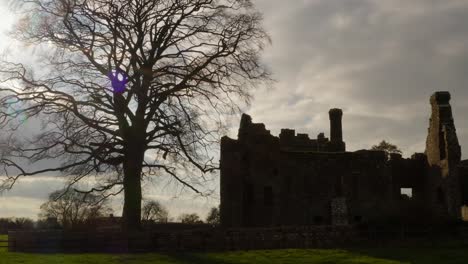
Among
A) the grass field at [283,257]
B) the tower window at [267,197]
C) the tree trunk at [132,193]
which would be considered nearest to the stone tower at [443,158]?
the tower window at [267,197]

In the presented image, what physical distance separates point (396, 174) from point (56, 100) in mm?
25541

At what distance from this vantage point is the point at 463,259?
19875 mm

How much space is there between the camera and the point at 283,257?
21906 mm

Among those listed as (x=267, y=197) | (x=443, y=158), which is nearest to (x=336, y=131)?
(x=443, y=158)

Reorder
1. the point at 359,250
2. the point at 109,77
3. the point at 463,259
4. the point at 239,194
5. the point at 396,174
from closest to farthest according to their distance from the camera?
1. the point at 463,259
2. the point at 359,250
3. the point at 109,77
4. the point at 239,194
5. the point at 396,174

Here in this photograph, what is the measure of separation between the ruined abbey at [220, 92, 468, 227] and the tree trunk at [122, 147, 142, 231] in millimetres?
11390

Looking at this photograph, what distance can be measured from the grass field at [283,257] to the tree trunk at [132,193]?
2.85m

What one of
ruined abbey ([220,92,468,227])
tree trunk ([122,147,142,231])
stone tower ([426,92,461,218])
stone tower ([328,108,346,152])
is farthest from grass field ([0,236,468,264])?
stone tower ([328,108,346,152])

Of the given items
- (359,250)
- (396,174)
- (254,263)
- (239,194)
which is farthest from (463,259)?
(396,174)

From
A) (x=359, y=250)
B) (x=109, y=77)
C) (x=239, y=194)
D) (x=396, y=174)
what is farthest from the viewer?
(x=396, y=174)

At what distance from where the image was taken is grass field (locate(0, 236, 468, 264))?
20422 millimetres

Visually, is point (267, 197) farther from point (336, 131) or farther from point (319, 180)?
point (336, 131)

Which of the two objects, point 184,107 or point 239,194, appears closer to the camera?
point 184,107

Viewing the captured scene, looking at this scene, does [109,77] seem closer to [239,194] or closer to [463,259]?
[239,194]
